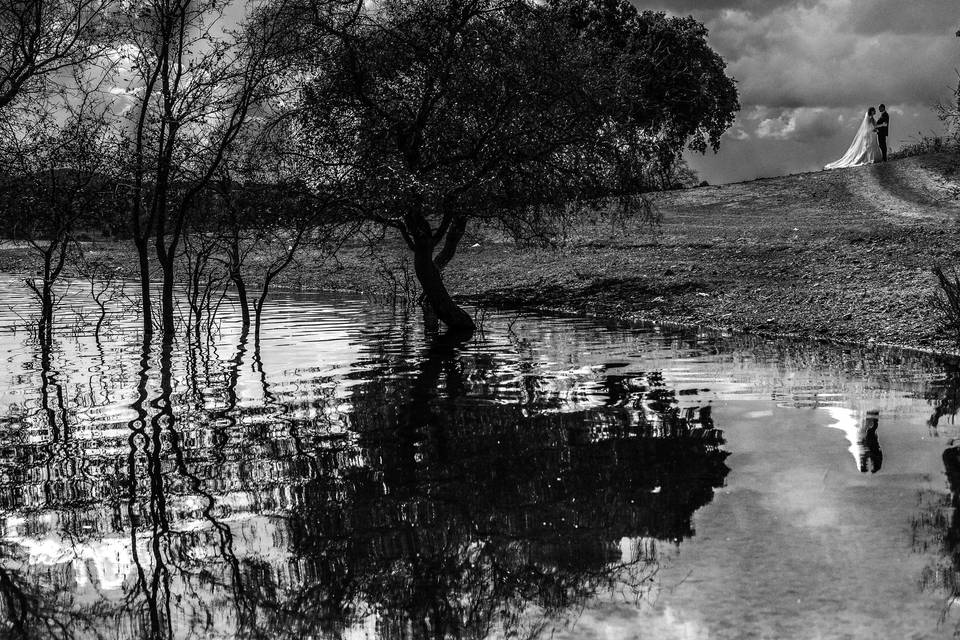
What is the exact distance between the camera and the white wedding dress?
46750mm

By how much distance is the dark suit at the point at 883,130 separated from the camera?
46594 mm

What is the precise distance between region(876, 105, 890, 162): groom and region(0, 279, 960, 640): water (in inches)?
1395

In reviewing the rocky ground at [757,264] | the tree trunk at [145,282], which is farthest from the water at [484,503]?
the tree trunk at [145,282]

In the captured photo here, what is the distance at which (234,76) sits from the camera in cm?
1739

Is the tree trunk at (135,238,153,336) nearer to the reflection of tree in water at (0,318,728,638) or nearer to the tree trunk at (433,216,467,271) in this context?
the tree trunk at (433,216,467,271)

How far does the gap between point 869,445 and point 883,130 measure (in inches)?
1628

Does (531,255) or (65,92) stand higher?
(65,92)

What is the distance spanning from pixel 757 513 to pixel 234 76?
1306cm

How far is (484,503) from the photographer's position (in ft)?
24.4

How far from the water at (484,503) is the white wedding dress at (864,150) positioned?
35.1m

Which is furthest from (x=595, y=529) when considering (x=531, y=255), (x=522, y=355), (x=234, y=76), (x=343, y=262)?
(x=343, y=262)

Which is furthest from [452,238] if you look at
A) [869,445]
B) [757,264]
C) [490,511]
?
[490,511]

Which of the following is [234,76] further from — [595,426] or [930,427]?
[930,427]

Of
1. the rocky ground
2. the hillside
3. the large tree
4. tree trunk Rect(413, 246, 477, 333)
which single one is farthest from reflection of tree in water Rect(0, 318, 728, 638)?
the rocky ground
